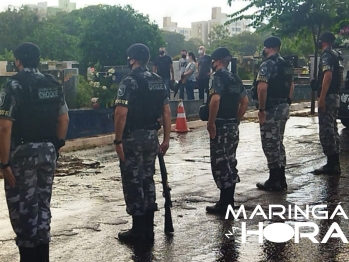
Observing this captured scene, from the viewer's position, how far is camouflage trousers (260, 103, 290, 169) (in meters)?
7.32

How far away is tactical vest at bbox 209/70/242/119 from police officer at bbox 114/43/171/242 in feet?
3.29

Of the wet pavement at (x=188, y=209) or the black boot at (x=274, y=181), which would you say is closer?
the wet pavement at (x=188, y=209)

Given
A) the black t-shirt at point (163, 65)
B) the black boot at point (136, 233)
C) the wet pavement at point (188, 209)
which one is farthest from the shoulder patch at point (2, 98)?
the black t-shirt at point (163, 65)

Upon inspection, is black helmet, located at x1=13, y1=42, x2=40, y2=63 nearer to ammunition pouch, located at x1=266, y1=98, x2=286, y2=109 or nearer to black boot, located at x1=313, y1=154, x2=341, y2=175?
ammunition pouch, located at x1=266, y1=98, x2=286, y2=109

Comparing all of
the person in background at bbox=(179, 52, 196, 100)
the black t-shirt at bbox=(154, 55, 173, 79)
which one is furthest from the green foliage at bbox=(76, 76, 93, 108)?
the person in background at bbox=(179, 52, 196, 100)

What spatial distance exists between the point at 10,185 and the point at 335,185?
4.65 meters

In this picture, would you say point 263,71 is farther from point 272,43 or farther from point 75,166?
point 75,166

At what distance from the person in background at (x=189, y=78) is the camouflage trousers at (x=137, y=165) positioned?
1109 cm

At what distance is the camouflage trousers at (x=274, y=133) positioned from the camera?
24.0ft

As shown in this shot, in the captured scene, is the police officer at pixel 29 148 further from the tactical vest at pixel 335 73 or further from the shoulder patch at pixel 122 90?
the tactical vest at pixel 335 73

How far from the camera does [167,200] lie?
5777 millimetres

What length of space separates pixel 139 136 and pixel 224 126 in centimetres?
130

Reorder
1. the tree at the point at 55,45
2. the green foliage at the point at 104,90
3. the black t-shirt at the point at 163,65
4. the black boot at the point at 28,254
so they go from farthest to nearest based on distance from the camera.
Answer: the tree at the point at 55,45, the black t-shirt at the point at 163,65, the green foliage at the point at 104,90, the black boot at the point at 28,254

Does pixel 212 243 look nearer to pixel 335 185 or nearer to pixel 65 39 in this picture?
pixel 335 185
